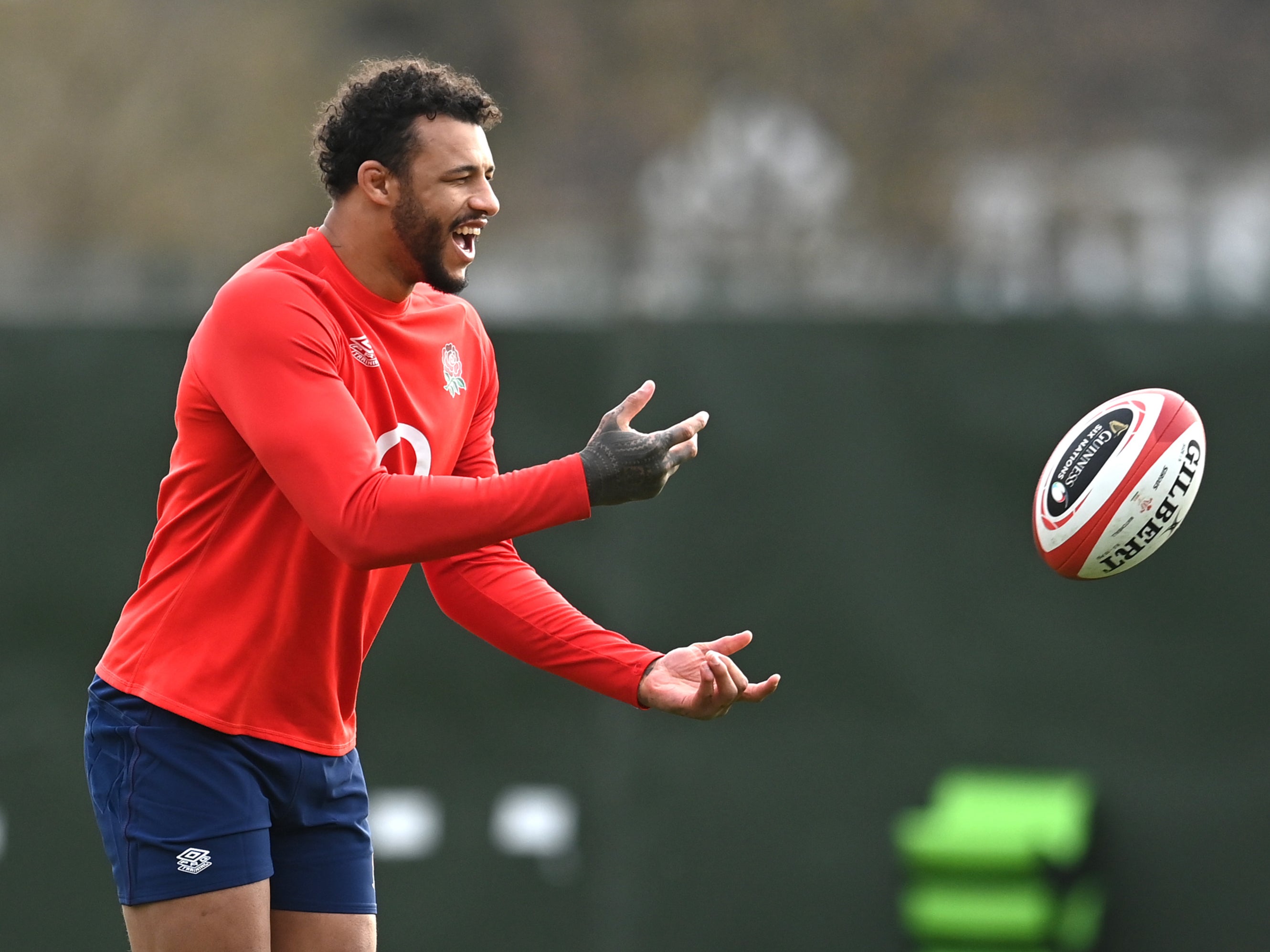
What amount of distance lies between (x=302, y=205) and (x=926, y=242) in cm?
1263

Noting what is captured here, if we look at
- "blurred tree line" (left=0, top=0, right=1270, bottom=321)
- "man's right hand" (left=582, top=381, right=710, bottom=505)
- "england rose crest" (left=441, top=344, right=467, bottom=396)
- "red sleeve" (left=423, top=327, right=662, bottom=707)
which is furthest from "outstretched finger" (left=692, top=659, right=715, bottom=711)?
"blurred tree line" (left=0, top=0, right=1270, bottom=321)

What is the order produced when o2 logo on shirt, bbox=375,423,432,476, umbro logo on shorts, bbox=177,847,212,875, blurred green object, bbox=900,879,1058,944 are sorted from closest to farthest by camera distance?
umbro logo on shorts, bbox=177,847,212,875
o2 logo on shirt, bbox=375,423,432,476
blurred green object, bbox=900,879,1058,944

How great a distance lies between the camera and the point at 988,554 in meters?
6.92

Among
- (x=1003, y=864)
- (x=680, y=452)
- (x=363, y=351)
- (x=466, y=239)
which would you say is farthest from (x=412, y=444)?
(x=1003, y=864)

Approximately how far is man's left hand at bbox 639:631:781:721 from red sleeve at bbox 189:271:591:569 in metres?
0.52

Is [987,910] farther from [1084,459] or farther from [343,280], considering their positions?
[343,280]

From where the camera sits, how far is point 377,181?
4.02 m

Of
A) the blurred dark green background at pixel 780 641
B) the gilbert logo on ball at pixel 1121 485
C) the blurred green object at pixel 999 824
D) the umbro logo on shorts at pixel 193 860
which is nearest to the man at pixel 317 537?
the umbro logo on shorts at pixel 193 860

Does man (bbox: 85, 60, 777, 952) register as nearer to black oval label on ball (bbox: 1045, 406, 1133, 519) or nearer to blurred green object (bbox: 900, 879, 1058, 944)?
black oval label on ball (bbox: 1045, 406, 1133, 519)

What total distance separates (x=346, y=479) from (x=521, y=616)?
0.88 metres

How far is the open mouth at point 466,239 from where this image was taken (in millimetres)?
4027

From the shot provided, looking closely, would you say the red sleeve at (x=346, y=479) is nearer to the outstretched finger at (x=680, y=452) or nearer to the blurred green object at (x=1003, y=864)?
the outstretched finger at (x=680, y=452)

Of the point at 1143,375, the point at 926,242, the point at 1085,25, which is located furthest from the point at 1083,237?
the point at 1143,375

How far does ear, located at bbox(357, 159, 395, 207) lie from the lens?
13.1ft
